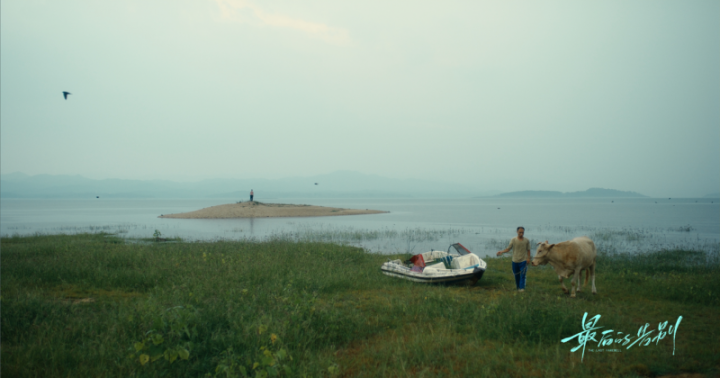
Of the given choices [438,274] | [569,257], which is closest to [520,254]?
[569,257]

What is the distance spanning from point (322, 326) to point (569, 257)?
310 inches

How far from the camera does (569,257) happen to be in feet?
37.0

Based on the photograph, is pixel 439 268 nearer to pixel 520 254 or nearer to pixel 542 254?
pixel 520 254

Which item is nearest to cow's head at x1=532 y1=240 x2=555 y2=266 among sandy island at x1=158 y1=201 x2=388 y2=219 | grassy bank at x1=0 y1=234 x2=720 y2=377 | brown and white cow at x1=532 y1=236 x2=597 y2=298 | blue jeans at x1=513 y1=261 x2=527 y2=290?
brown and white cow at x1=532 y1=236 x2=597 y2=298

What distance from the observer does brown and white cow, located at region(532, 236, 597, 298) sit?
11.2 m

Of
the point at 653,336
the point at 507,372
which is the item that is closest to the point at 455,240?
the point at 653,336

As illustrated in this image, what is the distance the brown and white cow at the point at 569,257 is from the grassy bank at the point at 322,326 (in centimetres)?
86

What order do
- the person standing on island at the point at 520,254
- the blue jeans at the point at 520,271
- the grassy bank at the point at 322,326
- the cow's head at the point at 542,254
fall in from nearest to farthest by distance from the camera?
the grassy bank at the point at 322,326
the cow's head at the point at 542,254
the person standing on island at the point at 520,254
the blue jeans at the point at 520,271

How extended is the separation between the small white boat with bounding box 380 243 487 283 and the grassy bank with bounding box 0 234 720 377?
21.9 inches

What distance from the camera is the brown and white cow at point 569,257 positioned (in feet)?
36.7

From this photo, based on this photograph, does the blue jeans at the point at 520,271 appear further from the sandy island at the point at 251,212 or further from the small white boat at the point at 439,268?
the sandy island at the point at 251,212

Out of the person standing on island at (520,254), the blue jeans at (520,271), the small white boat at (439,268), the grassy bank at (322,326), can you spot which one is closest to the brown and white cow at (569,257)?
the person standing on island at (520,254)

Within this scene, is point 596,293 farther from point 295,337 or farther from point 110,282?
point 110,282

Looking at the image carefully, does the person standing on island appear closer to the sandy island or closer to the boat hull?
the boat hull
